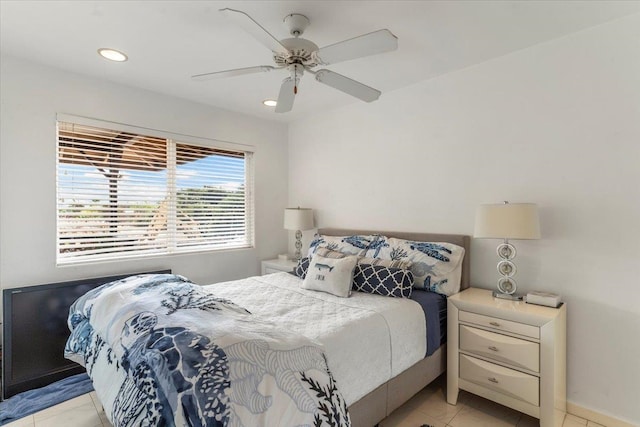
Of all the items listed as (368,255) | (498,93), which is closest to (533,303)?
(368,255)

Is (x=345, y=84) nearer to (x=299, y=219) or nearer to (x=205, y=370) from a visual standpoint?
(x=205, y=370)

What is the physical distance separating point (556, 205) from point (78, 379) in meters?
3.88

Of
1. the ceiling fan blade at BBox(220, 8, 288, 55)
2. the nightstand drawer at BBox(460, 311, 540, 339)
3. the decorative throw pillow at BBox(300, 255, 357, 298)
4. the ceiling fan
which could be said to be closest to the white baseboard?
the nightstand drawer at BBox(460, 311, 540, 339)

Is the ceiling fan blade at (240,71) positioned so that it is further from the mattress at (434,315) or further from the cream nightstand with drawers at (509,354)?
the cream nightstand with drawers at (509,354)

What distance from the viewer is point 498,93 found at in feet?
8.25

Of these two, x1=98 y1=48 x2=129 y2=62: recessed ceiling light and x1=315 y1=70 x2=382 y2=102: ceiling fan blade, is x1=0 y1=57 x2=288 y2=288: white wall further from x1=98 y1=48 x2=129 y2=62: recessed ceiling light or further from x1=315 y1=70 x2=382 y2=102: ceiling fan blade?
x1=315 y1=70 x2=382 y2=102: ceiling fan blade

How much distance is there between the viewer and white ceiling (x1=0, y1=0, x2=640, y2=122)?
72.8 inches

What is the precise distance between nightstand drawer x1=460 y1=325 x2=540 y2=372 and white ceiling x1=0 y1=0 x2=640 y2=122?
2.04 meters

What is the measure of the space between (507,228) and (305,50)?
174 cm

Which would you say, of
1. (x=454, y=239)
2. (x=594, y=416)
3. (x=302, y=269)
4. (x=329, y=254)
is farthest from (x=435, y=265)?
(x=594, y=416)

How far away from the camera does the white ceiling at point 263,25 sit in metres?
1.85

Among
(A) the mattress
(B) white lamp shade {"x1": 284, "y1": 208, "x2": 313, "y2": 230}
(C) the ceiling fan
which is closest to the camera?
(C) the ceiling fan

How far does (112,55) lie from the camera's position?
239cm

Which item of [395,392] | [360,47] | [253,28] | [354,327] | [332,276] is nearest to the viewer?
[253,28]
